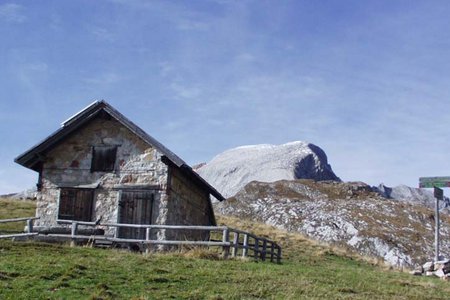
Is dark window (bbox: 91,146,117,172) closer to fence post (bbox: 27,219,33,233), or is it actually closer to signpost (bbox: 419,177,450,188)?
fence post (bbox: 27,219,33,233)

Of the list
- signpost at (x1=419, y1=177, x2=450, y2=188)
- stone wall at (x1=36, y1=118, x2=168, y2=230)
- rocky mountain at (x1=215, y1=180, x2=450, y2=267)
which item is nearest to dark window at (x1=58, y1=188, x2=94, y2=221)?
stone wall at (x1=36, y1=118, x2=168, y2=230)

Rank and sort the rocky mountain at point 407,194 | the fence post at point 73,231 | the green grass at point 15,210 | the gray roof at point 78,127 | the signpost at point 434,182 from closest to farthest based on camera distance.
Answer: the fence post at point 73,231 < the gray roof at point 78,127 < the signpost at point 434,182 < the green grass at point 15,210 < the rocky mountain at point 407,194

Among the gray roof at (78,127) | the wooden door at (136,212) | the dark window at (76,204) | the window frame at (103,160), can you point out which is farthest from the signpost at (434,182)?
the dark window at (76,204)

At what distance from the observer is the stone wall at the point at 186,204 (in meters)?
25.4

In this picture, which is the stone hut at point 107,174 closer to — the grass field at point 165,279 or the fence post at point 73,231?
the fence post at point 73,231

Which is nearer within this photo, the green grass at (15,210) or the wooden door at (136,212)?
the wooden door at (136,212)

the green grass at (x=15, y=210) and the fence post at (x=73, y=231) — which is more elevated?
the green grass at (x=15, y=210)

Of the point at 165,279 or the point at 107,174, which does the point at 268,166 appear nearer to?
the point at 107,174

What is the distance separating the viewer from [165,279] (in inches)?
625

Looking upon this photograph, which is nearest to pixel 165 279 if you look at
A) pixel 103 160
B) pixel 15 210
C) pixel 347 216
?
pixel 103 160

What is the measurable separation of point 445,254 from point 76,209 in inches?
904

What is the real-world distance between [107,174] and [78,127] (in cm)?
242

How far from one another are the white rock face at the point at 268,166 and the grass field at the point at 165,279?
41.7m

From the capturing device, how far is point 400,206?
45438 millimetres
